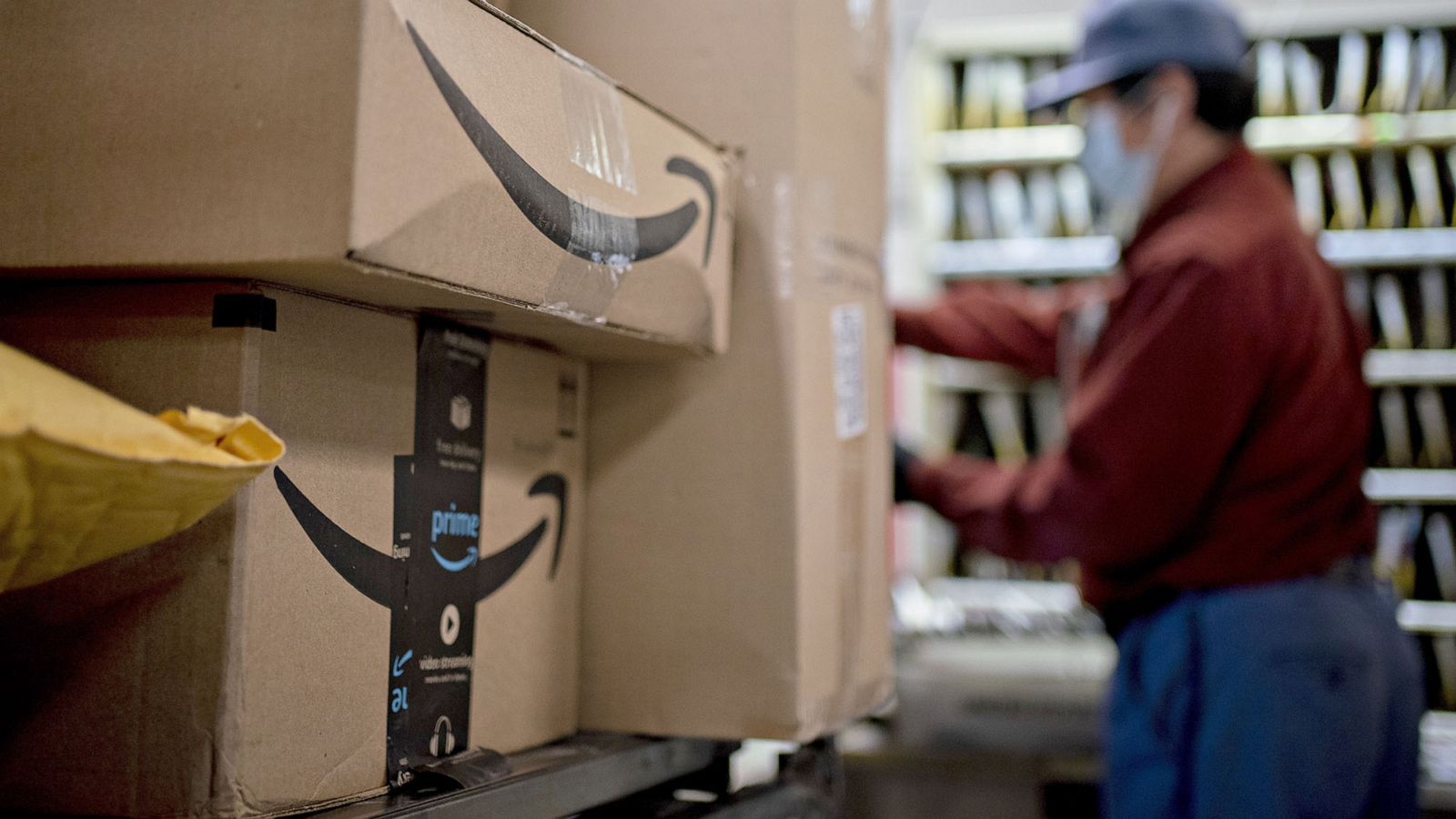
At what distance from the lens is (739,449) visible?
1046 millimetres

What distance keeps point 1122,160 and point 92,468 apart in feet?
5.73

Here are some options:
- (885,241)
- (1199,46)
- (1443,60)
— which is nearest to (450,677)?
(885,241)

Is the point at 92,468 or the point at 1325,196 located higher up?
the point at 1325,196

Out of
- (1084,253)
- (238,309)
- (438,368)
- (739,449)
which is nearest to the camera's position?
(238,309)

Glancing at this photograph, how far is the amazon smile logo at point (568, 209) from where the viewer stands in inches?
25.9

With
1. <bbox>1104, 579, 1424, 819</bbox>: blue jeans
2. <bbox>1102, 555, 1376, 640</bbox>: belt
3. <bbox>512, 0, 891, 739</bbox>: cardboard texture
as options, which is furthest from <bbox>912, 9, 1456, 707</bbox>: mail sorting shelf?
<bbox>512, 0, 891, 739</bbox>: cardboard texture

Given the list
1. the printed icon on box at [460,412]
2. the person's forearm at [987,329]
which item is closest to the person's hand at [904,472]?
the person's forearm at [987,329]

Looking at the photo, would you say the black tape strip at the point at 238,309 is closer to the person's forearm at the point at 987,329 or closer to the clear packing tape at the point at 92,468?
the clear packing tape at the point at 92,468

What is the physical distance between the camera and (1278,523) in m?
1.53

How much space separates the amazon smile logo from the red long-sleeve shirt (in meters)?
0.86

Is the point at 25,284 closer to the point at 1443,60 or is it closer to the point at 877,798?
the point at 877,798

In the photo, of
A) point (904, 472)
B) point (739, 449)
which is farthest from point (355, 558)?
point (904, 472)

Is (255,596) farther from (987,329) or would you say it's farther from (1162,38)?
(1162,38)

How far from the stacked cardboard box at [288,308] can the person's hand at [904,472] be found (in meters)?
0.99
